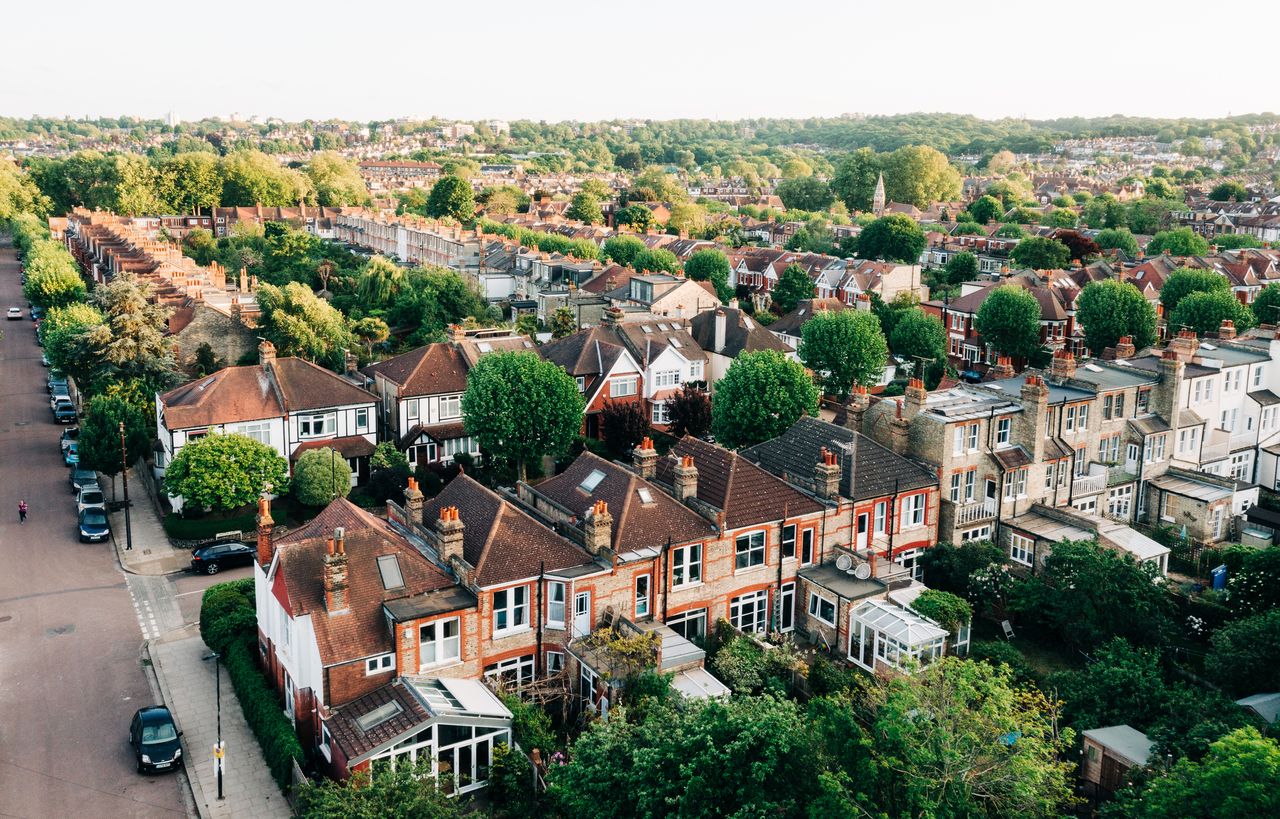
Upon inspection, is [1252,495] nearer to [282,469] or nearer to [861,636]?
[861,636]

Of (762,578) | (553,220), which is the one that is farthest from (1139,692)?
(553,220)

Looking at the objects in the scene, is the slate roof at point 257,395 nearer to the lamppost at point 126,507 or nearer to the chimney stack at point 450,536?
the lamppost at point 126,507

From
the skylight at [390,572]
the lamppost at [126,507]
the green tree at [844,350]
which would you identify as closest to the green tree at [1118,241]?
the green tree at [844,350]

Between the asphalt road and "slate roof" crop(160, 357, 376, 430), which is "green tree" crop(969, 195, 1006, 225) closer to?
"slate roof" crop(160, 357, 376, 430)

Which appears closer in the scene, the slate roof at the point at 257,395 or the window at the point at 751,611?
the window at the point at 751,611

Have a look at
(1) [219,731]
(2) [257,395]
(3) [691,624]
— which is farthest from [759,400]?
(1) [219,731]

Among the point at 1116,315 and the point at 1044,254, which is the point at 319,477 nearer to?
the point at 1116,315
